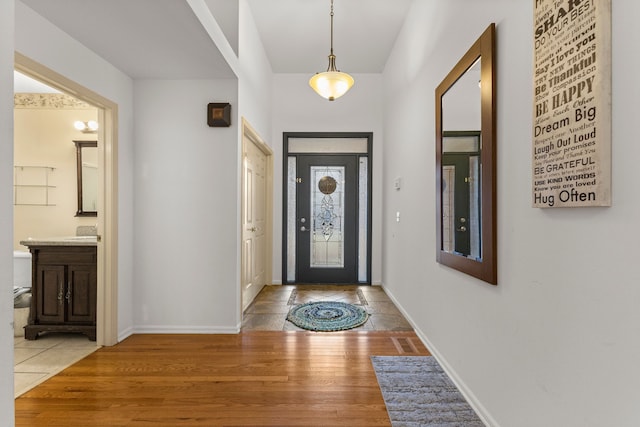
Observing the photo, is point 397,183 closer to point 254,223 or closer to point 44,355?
point 254,223

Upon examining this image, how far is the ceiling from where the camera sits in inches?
83.2

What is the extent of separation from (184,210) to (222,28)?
176 cm

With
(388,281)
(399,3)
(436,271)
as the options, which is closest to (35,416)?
(436,271)

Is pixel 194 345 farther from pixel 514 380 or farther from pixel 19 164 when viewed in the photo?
pixel 19 164

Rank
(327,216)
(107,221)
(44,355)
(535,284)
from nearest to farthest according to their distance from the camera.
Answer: (535,284) < (44,355) < (107,221) < (327,216)

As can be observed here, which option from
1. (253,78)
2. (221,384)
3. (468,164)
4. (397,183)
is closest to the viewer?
(468,164)

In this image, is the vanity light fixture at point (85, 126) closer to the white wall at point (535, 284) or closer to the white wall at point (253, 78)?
the white wall at point (253, 78)

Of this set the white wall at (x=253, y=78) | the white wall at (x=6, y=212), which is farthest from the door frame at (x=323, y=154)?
the white wall at (x=6, y=212)

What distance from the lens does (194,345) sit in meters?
2.90

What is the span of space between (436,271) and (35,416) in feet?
8.84

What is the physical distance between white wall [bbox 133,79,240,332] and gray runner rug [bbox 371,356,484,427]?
1.51 meters

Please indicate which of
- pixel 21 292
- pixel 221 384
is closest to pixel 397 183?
pixel 221 384

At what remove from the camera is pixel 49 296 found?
300cm

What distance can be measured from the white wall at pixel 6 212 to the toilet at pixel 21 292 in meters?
2.47
